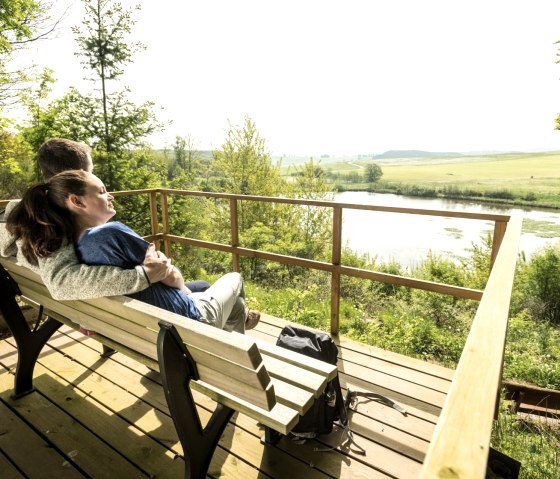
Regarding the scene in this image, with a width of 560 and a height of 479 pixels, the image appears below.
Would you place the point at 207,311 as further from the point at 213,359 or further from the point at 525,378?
the point at 525,378

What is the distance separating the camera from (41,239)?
1.52 metres

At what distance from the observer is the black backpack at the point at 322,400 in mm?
1900

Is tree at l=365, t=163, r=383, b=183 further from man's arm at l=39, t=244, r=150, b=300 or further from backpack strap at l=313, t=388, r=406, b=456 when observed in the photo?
man's arm at l=39, t=244, r=150, b=300

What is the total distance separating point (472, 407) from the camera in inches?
21.7

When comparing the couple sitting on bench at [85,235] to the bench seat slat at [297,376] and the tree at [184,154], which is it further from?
the tree at [184,154]

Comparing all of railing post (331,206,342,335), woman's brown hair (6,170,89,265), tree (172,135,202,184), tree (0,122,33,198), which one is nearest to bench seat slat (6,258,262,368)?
woman's brown hair (6,170,89,265)

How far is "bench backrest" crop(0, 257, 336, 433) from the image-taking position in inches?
44.1

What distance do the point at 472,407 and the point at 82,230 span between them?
1621mm

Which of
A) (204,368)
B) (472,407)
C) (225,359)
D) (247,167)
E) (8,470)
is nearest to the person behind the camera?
(472,407)

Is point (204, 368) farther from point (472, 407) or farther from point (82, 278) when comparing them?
point (472, 407)

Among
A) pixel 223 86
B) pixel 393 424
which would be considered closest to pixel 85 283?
pixel 393 424

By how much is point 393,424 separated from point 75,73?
15966 mm

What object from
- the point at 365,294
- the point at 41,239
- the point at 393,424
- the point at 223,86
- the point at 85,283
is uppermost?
the point at 223,86

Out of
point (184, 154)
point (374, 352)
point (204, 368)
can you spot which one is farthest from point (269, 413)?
point (184, 154)
